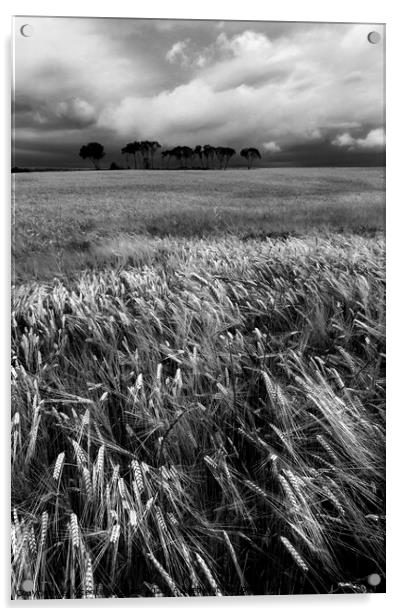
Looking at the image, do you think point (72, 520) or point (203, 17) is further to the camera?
point (203, 17)

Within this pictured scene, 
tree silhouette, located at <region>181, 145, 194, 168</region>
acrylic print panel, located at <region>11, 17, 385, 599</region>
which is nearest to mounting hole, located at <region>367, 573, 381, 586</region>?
acrylic print panel, located at <region>11, 17, 385, 599</region>

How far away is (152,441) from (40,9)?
1.83m

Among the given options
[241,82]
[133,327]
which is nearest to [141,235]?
[133,327]

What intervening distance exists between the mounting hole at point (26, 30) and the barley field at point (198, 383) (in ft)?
1.92

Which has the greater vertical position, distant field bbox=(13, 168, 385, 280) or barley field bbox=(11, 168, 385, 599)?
distant field bbox=(13, 168, 385, 280)

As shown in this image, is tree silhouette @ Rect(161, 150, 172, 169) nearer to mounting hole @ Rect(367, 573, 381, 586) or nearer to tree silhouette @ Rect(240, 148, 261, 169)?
tree silhouette @ Rect(240, 148, 261, 169)

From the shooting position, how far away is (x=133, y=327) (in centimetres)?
219

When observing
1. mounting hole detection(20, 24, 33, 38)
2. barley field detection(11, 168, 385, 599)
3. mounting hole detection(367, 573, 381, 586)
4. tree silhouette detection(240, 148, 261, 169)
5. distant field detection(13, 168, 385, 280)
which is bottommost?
mounting hole detection(367, 573, 381, 586)

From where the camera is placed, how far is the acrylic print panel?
6.42 ft

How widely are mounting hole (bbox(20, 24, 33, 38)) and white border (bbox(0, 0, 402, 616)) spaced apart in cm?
6

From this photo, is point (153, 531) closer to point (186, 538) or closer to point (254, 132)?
point (186, 538)

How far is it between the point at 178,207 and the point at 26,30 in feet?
3.16

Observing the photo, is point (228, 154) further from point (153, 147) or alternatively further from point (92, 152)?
point (92, 152)
